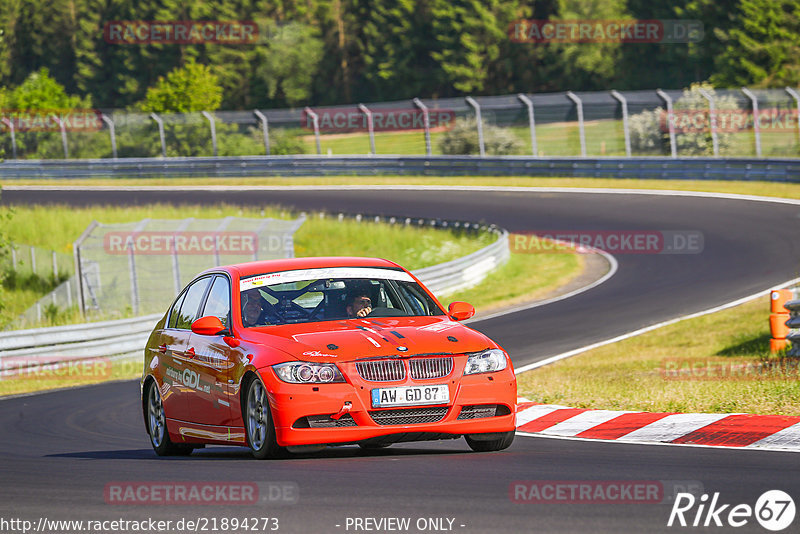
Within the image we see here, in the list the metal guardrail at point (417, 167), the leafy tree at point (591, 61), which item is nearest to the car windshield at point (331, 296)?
the metal guardrail at point (417, 167)

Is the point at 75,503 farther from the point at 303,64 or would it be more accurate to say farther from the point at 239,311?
the point at 303,64

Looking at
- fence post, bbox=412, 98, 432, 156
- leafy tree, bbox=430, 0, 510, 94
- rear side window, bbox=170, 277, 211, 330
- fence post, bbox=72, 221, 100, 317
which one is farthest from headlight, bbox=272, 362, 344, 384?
leafy tree, bbox=430, 0, 510, 94

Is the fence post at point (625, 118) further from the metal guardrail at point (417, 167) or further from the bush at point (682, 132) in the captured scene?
the metal guardrail at point (417, 167)

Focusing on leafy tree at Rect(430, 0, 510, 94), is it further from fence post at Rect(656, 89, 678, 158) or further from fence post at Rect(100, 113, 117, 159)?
fence post at Rect(656, 89, 678, 158)

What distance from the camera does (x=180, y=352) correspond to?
9242 mm

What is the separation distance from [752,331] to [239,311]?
10627 millimetres

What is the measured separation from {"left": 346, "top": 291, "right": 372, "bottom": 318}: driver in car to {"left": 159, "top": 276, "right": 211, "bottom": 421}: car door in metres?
1.29

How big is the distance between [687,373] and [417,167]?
32874 millimetres

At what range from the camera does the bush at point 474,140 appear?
46.4m

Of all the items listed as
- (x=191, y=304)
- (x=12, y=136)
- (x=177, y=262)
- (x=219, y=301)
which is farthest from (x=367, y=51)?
(x=219, y=301)

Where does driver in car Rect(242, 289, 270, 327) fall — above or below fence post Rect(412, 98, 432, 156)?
above

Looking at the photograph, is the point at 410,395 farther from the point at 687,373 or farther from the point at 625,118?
the point at 625,118

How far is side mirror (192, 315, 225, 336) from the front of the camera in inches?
332

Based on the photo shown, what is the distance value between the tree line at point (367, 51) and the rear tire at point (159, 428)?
58127 millimetres
